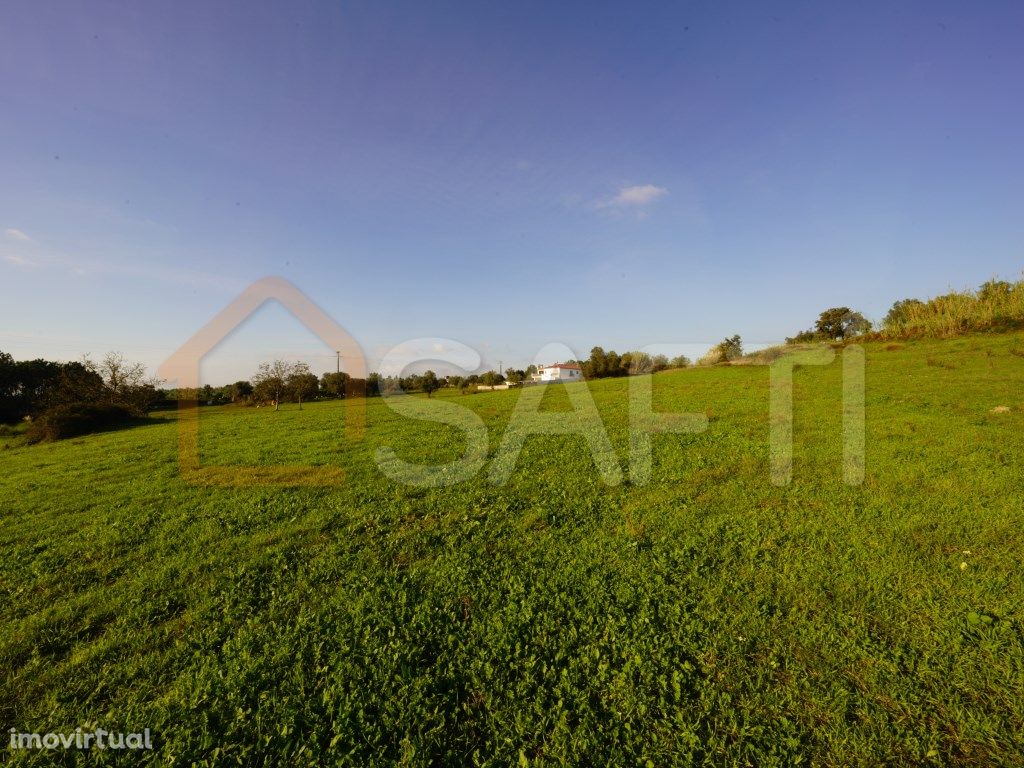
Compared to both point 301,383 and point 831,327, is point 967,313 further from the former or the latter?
point 301,383

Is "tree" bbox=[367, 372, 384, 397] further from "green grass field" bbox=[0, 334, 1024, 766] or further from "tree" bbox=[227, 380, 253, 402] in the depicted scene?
"green grass field" bbox=[0, 334, 1024, 766]

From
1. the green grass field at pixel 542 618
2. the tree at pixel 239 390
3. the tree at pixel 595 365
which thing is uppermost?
the tree at pixel 595 365

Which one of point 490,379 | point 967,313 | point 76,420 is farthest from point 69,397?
point 967,313

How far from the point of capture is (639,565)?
22.0 feet

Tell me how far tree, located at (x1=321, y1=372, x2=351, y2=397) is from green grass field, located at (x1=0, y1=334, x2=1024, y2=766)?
41.4 meters

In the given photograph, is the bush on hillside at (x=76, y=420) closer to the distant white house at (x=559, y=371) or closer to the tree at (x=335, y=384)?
the tree at (x=335, y=384)

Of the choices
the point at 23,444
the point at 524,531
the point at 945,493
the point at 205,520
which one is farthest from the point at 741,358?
the point at 23,444

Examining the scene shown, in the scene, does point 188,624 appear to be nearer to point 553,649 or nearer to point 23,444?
Result: point 553,649

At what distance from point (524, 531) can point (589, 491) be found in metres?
2.66

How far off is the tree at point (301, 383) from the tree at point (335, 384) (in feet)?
11.3

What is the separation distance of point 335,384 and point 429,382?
1335 cm

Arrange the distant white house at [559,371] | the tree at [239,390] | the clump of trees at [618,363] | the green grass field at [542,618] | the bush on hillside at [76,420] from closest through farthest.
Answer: the green grass field at [542,618]
the bush on hillside at [76,420]
the tree at [239,390]
the clump of trees at [618,363]
the distant white house at [559,371]

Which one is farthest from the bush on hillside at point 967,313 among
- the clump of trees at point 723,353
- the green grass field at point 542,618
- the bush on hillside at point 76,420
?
the bush on hillside at point 76,420

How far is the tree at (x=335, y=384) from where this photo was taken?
170 ft
